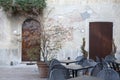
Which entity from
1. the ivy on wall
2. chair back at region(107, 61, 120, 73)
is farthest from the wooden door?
chair back at region(107, 61, 120, 73)

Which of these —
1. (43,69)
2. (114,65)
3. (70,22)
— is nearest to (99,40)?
(70,22)

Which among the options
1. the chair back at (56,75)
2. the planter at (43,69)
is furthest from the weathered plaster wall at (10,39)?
the chair back at (56,75)

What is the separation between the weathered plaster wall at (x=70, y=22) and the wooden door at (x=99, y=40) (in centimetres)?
21

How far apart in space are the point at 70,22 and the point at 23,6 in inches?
99.6

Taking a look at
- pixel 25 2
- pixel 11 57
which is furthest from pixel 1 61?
pixel 25 2

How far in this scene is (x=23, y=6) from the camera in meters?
16.4

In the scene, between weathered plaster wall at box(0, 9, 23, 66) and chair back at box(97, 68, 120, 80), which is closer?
chair back at box(97, 68, 120, 80)

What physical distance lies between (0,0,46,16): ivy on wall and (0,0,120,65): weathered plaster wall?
57cm

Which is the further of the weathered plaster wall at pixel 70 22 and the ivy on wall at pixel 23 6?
the weathered plaster wall at pixel 70 22

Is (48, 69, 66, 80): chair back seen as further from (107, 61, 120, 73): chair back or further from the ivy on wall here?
the ivy on wall

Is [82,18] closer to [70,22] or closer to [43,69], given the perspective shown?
[70,22]

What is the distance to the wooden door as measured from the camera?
16953mm

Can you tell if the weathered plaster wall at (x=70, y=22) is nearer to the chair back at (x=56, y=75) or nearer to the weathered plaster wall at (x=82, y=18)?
the weathered plaster wall at (x=82, y=18)

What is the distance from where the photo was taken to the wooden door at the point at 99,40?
17.0 meters
